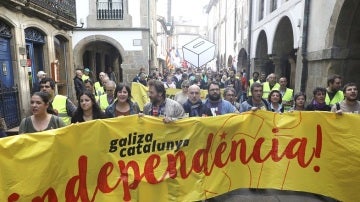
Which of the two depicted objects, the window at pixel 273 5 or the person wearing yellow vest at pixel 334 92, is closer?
the person wearing yellow vest at pixel 334 92

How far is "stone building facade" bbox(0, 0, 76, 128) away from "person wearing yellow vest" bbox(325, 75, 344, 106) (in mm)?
7069

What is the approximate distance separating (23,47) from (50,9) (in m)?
2.26

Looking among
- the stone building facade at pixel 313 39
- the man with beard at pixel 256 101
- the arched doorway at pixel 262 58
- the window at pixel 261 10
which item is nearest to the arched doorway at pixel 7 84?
the man with beard at pixel 256 101

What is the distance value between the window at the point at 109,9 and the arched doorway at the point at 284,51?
30.0 ft

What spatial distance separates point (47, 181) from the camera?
316 cm

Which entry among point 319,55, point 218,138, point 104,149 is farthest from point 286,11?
point 104,149

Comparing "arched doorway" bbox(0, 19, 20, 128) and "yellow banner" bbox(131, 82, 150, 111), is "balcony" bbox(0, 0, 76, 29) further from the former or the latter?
"yellow banner" bbox(131, 82, 150, 111)

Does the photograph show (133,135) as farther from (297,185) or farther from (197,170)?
(297,185)

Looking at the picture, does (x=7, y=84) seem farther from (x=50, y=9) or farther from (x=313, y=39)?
(x=313, y=39)

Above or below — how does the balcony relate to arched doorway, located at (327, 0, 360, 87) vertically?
above

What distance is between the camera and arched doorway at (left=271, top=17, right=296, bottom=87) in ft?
45.1

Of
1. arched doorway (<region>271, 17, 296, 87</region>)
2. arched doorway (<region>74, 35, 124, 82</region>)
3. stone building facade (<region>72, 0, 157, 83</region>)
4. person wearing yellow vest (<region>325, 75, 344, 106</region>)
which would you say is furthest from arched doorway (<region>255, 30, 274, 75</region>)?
person wearing yellow vest (<region>325, 75, 344, 106</region>)

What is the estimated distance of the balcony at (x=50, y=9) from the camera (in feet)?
27.2

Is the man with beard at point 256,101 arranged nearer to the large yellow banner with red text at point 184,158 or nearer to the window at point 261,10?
the large yellow banner with red text at point 184,158
